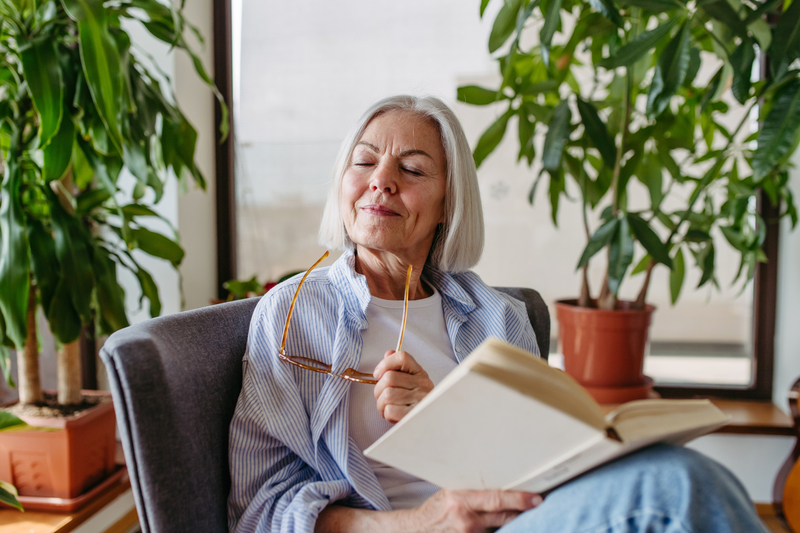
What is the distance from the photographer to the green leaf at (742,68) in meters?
1.20

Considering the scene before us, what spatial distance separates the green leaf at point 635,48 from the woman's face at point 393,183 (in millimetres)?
516

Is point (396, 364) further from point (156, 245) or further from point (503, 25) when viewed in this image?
point (503, 25)

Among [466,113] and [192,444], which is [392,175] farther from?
[466,113]

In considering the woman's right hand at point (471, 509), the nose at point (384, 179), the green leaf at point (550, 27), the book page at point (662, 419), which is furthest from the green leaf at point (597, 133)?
the woman's right hand at point (471, 509)

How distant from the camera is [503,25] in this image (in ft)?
4.69

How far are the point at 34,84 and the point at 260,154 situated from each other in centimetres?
123

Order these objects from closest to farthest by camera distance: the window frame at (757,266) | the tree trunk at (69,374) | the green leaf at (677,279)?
1. the tree trunk at (69,374)
2. the green leaf at (677,279)
3. the window frame at (757,266)

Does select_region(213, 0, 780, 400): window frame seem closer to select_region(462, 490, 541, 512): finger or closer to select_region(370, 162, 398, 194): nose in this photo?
select_region(370, 162, 398, 194): nose

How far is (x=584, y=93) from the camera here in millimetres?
2127

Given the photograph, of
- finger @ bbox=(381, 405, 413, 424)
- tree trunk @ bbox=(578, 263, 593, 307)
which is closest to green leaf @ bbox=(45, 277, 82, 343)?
finger @ bbox=(381, 405, 413, 424)

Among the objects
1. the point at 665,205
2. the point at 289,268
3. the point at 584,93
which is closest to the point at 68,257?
the point at 289,268

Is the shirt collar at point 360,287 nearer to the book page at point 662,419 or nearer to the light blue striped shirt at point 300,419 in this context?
the light blue striped shirt at point 300,419

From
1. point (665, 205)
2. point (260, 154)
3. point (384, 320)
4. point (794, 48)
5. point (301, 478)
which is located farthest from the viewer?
point (260, 154)

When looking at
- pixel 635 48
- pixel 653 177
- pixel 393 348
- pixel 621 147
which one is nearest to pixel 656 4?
pixel 635 48
